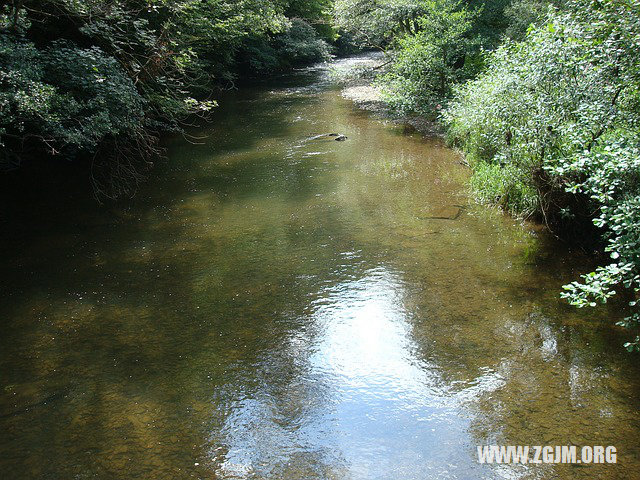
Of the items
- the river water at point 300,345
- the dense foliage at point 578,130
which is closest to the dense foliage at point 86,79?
the river water at point 300,345

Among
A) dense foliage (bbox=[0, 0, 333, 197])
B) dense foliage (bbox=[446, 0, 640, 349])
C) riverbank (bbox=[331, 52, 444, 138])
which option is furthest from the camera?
riverbank (bbox=[331, 52, 444, 138])

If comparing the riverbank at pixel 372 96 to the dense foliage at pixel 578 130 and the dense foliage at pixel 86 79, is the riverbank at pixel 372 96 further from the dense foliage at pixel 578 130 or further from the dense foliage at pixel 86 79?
the dense foliage at pixel 86 79

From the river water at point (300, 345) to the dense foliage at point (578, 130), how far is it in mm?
747

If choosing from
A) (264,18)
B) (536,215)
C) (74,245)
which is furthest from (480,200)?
(264,18)

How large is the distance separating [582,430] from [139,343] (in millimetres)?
4935

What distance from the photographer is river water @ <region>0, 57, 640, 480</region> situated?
4.46 m

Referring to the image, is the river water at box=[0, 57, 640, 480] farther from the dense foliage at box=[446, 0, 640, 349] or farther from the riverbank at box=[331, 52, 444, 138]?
the riverbank at box=[331, 52, 444, 138]

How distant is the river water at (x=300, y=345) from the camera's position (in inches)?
176

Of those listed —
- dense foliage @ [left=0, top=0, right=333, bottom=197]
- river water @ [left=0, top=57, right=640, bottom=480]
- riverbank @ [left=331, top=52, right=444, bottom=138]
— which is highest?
dense foliage @ [left=0, top=0, right=333, bottom=197]

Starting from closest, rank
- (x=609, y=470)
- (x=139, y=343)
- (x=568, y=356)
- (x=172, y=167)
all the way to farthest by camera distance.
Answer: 1. (x=609, y=470)
2. (x=568, y=356)
3. (x=139, y=343)
4. (x=172, y=167)

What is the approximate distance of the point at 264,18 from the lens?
20422 millimetres

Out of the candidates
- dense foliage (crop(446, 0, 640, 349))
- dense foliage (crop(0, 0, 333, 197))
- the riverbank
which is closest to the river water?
dense foliage (crop(446, 0, 640, 349))

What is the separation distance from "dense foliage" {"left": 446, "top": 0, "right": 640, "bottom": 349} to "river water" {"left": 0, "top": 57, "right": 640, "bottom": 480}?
747 millimetres

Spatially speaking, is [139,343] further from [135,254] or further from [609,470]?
[609,470]
